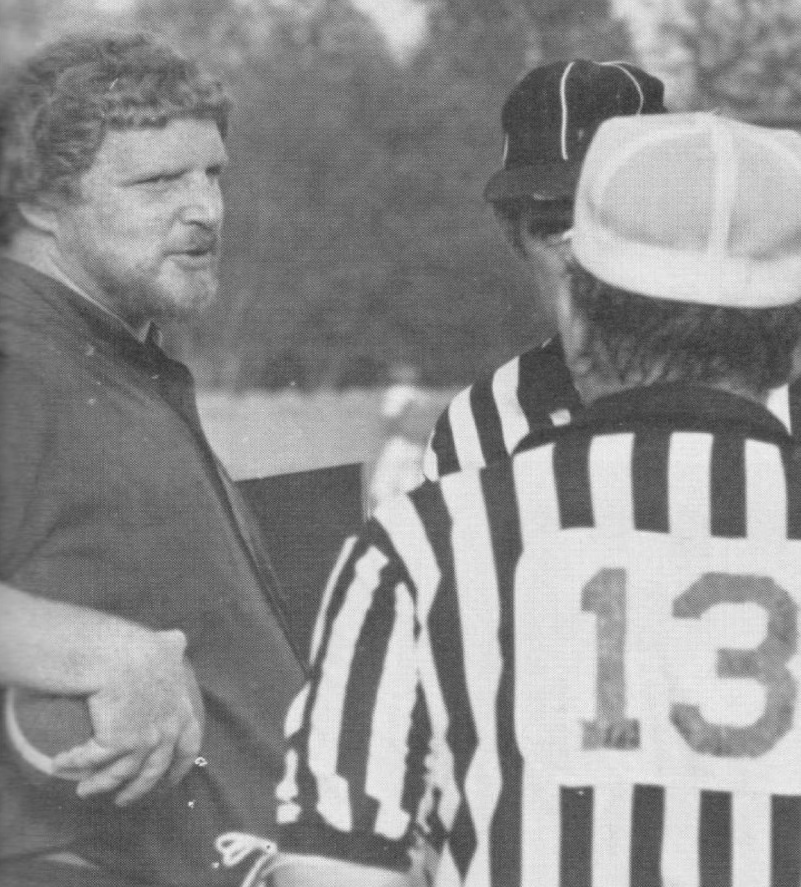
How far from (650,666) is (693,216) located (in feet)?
0.84

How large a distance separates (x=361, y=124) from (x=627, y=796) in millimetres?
3757

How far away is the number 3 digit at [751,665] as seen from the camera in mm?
997

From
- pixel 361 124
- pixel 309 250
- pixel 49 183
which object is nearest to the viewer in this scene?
pixel 49 183

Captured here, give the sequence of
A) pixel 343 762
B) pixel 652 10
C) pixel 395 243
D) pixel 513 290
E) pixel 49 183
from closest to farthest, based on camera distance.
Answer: pixel 343 762 → pixel 49 183 → pixel 652 10 → pixel 513 290 → pixel 395 243

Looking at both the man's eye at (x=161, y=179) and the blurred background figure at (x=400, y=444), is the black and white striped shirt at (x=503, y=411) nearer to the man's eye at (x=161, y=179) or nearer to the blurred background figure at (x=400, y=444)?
the man's eye at (x=161, y=179)

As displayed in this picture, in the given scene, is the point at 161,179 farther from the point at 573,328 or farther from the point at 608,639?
the point at 608,639

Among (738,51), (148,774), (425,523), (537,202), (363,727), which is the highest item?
(738,51)

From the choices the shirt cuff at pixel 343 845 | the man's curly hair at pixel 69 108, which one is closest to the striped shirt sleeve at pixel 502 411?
the man's curly hair at pixel 69 108

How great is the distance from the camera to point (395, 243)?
5.29 meters

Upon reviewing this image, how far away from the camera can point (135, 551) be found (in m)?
1.32

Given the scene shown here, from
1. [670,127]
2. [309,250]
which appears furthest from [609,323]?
[309,250]

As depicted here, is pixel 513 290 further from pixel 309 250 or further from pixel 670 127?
pixel 309 250

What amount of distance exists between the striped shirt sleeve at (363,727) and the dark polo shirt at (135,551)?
0.33m

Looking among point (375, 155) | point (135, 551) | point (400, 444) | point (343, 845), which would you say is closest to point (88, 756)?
point (135, 551)
